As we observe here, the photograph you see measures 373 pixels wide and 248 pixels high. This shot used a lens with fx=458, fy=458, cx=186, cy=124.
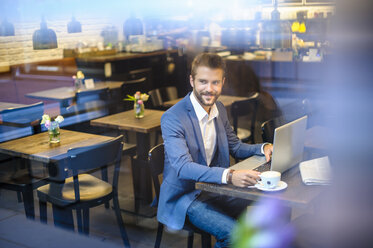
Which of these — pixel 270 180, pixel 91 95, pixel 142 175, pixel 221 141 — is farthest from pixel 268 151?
pixel 91 95

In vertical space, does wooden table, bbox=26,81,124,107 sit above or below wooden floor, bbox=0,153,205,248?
above

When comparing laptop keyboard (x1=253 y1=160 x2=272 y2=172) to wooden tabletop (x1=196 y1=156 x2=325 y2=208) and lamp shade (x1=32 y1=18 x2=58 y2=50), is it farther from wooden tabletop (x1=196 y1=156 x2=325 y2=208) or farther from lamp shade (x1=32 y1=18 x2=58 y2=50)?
lamp shade (x1=32 y1=18 x2=58 y2=50)

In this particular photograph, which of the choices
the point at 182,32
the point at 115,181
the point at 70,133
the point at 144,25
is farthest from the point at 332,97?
the point at 144,25

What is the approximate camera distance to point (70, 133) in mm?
3535

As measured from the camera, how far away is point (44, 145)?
3240mm

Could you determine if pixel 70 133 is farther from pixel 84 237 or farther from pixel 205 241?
pixel 205 241

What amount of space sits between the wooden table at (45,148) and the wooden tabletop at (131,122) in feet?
0.98

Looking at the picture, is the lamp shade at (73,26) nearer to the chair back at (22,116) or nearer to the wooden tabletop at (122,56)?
the chair back at (22,116)

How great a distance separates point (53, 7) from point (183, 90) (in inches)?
84.3

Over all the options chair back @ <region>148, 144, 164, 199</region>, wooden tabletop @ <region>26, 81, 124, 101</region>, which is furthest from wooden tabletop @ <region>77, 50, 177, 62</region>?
chair back @ <region>148, 144, 164, 199</region>

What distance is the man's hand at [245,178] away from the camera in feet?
6.81

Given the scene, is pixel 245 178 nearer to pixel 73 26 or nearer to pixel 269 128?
pixel 269 128

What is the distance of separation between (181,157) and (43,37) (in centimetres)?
199

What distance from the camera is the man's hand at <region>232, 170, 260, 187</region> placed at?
2.08 meters
